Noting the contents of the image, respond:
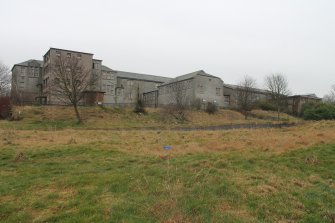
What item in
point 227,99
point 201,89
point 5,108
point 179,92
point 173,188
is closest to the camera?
point 173,188

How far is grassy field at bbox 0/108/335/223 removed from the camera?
654 cm

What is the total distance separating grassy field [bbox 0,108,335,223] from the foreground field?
21mm

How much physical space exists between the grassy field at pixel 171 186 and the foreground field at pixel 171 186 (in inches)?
0.8

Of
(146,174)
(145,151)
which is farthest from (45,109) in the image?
(146,174)

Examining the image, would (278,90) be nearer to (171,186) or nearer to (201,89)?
(201,89)

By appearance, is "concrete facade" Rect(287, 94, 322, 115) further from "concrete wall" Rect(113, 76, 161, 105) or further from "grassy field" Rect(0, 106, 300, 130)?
"concrete wall" Rect(113, 76, 161, 105)

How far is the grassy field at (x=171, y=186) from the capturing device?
21.4ft

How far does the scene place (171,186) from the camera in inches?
326

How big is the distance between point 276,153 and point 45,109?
131 ft

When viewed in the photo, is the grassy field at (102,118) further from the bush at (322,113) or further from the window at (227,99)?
the window at (227,99)

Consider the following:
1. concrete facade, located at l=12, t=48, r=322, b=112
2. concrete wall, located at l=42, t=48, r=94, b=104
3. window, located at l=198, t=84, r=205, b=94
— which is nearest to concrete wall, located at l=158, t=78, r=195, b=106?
concrete facade, located at l=12, t=48, r=322, b=112

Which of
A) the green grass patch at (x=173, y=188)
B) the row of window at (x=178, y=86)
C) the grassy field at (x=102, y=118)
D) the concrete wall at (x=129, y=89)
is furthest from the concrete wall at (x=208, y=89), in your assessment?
the green grass patch at (x=173, y=188)

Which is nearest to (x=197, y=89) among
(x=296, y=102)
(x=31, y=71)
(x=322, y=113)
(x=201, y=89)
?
(x=201, y=89)

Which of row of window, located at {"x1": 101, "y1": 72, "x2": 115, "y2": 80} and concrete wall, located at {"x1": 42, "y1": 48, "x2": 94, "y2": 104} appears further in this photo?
row of window, located at {"x1": 101, "y1": 72, "x2": 115, "y2": 80}
